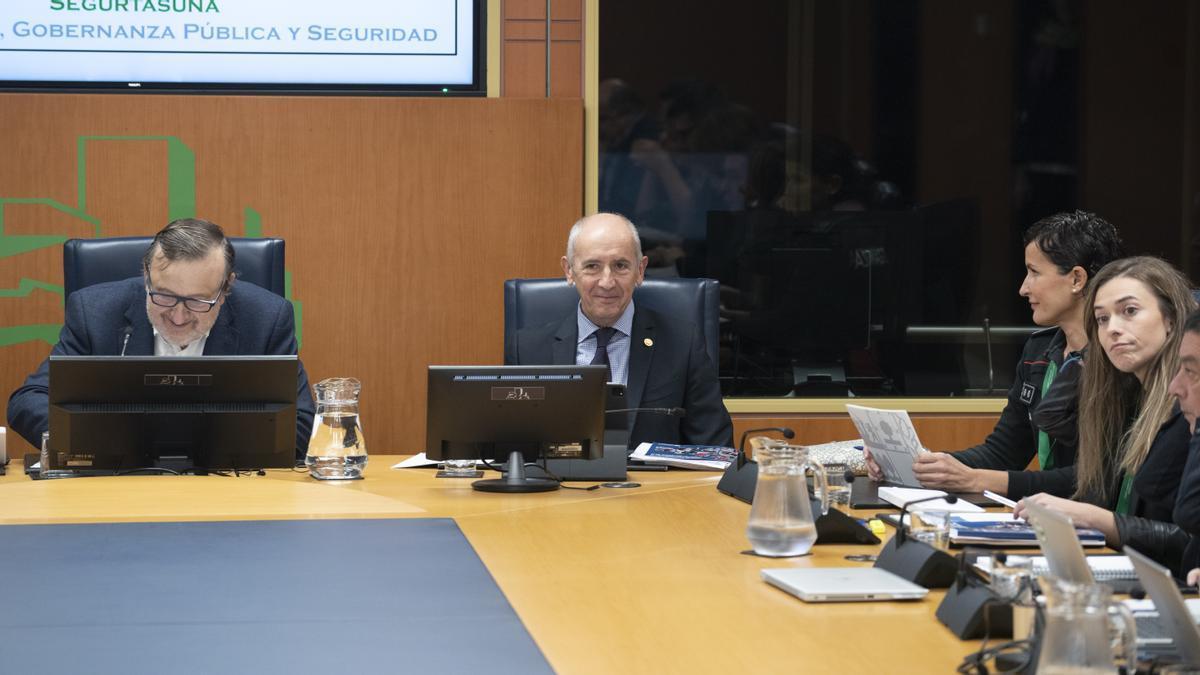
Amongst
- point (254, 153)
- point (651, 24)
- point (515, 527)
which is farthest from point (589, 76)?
point (515, 527)

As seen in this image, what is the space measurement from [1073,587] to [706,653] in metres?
0.48

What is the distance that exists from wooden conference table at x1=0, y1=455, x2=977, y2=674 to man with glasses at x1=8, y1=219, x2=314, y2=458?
0.82ft

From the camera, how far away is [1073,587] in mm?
1282

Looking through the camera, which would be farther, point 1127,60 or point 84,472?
point 1127,60

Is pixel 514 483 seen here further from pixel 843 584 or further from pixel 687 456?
pixel 843 584

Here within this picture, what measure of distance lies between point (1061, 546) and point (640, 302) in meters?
2.34

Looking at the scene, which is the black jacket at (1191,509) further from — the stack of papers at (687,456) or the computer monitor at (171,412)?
the computer monitor at (171,412)

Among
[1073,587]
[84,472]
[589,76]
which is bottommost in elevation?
[84,472]

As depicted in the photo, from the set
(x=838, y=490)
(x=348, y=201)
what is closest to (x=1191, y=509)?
(x=838, y=490)

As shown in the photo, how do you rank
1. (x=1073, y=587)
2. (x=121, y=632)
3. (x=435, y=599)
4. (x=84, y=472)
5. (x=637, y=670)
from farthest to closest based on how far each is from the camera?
(x=84, y=472) < (x=435, y=599) < (x=121, y=632) < (x=637, y=670) < (x=1073, y=587)

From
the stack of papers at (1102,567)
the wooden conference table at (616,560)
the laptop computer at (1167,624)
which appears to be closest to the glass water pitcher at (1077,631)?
the laptop computer at (1167,624)

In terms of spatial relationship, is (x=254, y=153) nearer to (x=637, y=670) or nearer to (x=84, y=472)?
(x=84, y=472)

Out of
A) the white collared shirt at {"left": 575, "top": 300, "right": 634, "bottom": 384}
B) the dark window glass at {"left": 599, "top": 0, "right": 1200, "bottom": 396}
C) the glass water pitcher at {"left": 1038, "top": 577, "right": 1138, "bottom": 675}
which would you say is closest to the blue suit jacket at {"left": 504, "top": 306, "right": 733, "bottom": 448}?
the white collared shirt at {"left": 575, "top": 300, "right": 634, "bottom": 384}

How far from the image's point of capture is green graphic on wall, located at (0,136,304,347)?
4.43m
